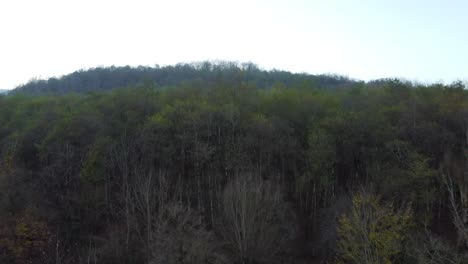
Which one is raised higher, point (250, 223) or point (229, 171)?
point (229, 171)

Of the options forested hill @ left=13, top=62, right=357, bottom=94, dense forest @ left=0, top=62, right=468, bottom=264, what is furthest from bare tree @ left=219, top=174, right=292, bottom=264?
forested hill @ left=13, top=62, right=357, bottom=94

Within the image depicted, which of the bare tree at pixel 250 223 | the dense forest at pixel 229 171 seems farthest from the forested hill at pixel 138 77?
the bare tree at pixel 250 223

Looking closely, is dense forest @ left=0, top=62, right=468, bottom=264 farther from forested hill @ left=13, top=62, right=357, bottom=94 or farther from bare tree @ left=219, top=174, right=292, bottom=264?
forested hill @ left=13, top=62, right=357, bottom=94

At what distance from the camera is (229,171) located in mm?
32781

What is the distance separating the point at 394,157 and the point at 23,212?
23.2m

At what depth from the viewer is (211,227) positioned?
29.0 m

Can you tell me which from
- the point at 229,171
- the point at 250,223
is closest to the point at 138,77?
the point at 229,171

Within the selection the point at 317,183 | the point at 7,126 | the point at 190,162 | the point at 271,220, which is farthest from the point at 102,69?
the point at 271,220

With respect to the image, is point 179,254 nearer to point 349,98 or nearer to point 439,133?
point 439,133

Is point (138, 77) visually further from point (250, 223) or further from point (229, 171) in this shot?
point (250, 223)

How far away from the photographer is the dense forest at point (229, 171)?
933 inches

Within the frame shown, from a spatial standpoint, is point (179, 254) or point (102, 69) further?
point (102, 69)

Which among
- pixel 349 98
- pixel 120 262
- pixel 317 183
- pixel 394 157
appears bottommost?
pixel 120 262

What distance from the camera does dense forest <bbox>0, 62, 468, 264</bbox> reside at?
2370 cm
